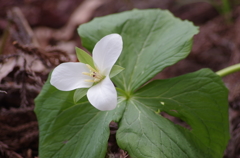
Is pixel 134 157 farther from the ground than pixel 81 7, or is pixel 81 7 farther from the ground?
pixel 134 157

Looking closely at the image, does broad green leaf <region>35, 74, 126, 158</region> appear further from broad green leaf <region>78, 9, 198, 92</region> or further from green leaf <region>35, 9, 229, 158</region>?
broad green leaf <region>78, 9, 198, 92</region>

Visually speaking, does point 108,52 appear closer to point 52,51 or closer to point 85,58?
point 85,58

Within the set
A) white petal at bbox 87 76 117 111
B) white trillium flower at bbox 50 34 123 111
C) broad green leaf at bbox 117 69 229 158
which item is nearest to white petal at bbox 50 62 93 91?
white trillium flower at bbox 50 34 123 111

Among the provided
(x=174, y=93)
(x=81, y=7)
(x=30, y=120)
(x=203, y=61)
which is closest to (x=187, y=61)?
(x=203, y=61)

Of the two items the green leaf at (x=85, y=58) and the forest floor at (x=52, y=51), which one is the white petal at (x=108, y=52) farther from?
the forest floor at (x=52, y=51)

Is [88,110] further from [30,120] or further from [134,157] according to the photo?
[30,120]

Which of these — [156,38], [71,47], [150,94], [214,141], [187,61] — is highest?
[156,38]
